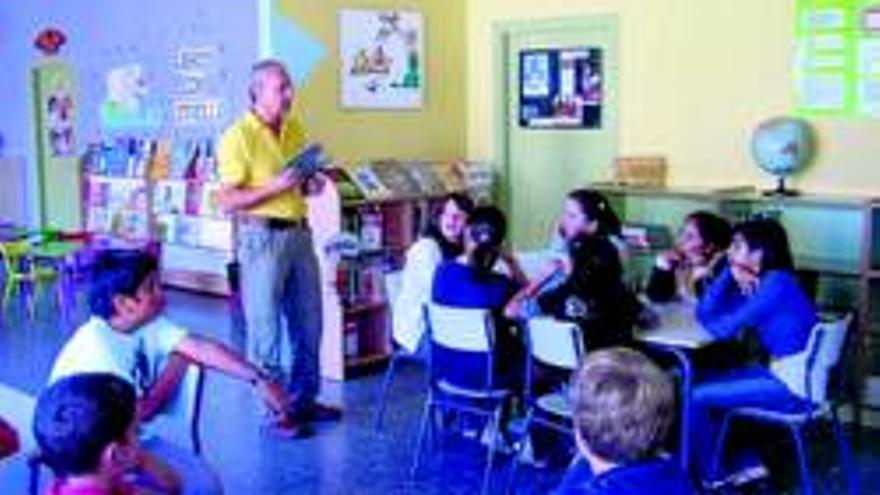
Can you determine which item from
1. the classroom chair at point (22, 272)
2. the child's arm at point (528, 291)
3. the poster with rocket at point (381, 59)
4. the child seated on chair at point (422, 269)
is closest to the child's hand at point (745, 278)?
the child's arm at point (528, 291)

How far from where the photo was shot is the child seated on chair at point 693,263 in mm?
4770

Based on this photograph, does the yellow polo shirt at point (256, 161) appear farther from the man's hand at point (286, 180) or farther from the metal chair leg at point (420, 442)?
the metal chair leg at point (420, 442)

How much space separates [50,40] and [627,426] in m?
10.3

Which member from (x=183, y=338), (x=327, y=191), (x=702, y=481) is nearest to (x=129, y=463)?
(x=183, y=338)

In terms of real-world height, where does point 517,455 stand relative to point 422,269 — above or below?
below

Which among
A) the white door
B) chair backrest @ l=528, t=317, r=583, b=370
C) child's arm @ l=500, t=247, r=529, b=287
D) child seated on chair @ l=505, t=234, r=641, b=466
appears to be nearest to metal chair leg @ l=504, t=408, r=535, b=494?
child seated on chair @ l=505, t=234, r=641, b=466

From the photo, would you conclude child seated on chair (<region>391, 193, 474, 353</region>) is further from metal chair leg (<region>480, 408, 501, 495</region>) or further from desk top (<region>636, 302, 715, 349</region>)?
desk top (<region>636, 302, 715, 349</region>)

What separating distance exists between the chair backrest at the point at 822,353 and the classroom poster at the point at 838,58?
5.83 feet

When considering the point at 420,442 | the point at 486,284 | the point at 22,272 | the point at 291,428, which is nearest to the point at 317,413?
the point at 291,428

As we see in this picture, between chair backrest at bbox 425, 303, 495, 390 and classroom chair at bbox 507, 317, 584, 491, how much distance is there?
0.16 m

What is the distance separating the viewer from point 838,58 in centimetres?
544

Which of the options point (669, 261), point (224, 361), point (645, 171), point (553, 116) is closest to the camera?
point (224, 361)

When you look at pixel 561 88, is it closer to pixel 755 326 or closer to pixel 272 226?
pixel 272 226

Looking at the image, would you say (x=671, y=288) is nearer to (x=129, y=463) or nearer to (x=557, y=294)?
(x=557, y=294)
